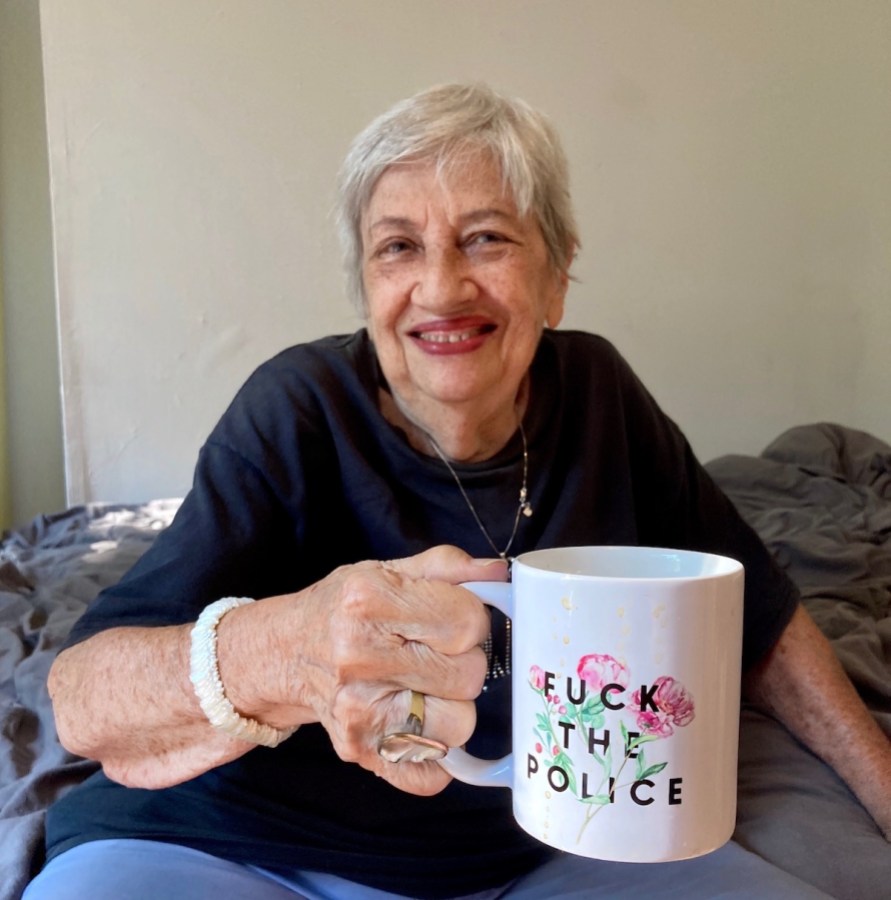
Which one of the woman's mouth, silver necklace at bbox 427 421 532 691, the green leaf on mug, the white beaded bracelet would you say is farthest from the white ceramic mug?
the woman's mouth

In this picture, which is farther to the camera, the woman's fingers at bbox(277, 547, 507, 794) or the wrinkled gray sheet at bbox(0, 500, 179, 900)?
the wrinkled gray sheet at bbox(0, 500, 179, 900)

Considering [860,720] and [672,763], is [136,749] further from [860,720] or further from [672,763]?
[860,720]

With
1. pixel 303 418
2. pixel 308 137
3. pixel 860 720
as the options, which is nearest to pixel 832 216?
pixel 308 137

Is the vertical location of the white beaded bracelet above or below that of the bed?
above

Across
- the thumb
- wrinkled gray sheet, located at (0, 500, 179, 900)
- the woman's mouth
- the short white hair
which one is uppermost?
the short white hair

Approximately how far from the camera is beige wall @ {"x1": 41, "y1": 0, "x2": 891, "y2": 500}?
228 cm

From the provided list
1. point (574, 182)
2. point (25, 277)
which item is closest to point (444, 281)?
point (574, 182)

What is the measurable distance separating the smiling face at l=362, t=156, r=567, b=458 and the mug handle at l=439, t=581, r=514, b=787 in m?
0.37

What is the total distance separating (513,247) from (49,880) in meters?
0.68

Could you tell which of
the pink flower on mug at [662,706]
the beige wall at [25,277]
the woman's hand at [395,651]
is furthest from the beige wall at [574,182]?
the pink flower on mug at [662,706]

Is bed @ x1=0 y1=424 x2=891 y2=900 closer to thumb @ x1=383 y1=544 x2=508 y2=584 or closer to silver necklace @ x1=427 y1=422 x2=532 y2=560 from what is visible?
silver necklace @ x1=427 y1=422 x2=532 y2=560

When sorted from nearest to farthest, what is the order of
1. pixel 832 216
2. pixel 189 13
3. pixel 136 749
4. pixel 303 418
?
pixel 136 749 → pixel 303 418 → pixel 189 13 → pixel 832 216

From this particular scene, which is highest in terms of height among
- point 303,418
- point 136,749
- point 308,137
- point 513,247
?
point 308,137

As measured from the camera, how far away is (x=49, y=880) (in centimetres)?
67
